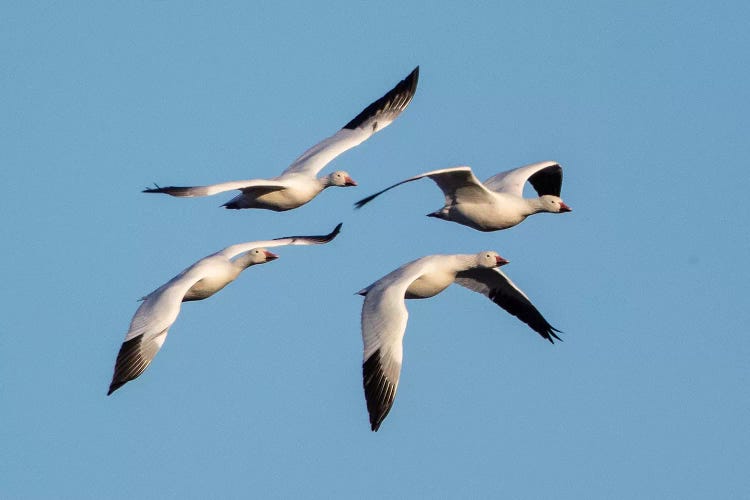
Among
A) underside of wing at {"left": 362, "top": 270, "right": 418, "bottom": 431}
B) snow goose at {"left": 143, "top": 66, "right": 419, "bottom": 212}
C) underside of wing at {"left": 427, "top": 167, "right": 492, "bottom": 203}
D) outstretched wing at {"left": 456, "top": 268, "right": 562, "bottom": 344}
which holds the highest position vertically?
snow goose at {"left": 143, "top": 66, "right": 419, "bottom": 212}

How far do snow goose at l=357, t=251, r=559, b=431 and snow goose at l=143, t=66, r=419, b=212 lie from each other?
6.29 feet

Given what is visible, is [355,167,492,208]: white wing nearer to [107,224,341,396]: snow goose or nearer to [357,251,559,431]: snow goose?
[357,251,559,431]: snow goose

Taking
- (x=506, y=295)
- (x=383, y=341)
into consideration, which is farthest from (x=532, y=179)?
(x=383, y=341)

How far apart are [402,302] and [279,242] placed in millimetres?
3355

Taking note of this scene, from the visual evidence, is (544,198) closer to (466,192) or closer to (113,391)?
(466,192)

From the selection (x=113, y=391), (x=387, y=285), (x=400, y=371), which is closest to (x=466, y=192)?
(x=387, y=285)

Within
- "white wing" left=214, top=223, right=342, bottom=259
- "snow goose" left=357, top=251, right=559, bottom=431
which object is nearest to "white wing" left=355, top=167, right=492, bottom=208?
"snow goose" left=357, top=251, right=559, bottom=431

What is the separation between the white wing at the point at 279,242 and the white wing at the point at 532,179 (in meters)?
2.02

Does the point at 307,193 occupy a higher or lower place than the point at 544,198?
higher

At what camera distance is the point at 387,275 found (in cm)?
1947

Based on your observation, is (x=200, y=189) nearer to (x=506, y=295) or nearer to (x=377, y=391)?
(x=377, y=391)

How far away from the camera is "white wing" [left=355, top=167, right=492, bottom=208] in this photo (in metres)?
19.3

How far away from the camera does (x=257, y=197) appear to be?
20.8 m

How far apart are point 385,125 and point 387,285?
4652 millimetres
